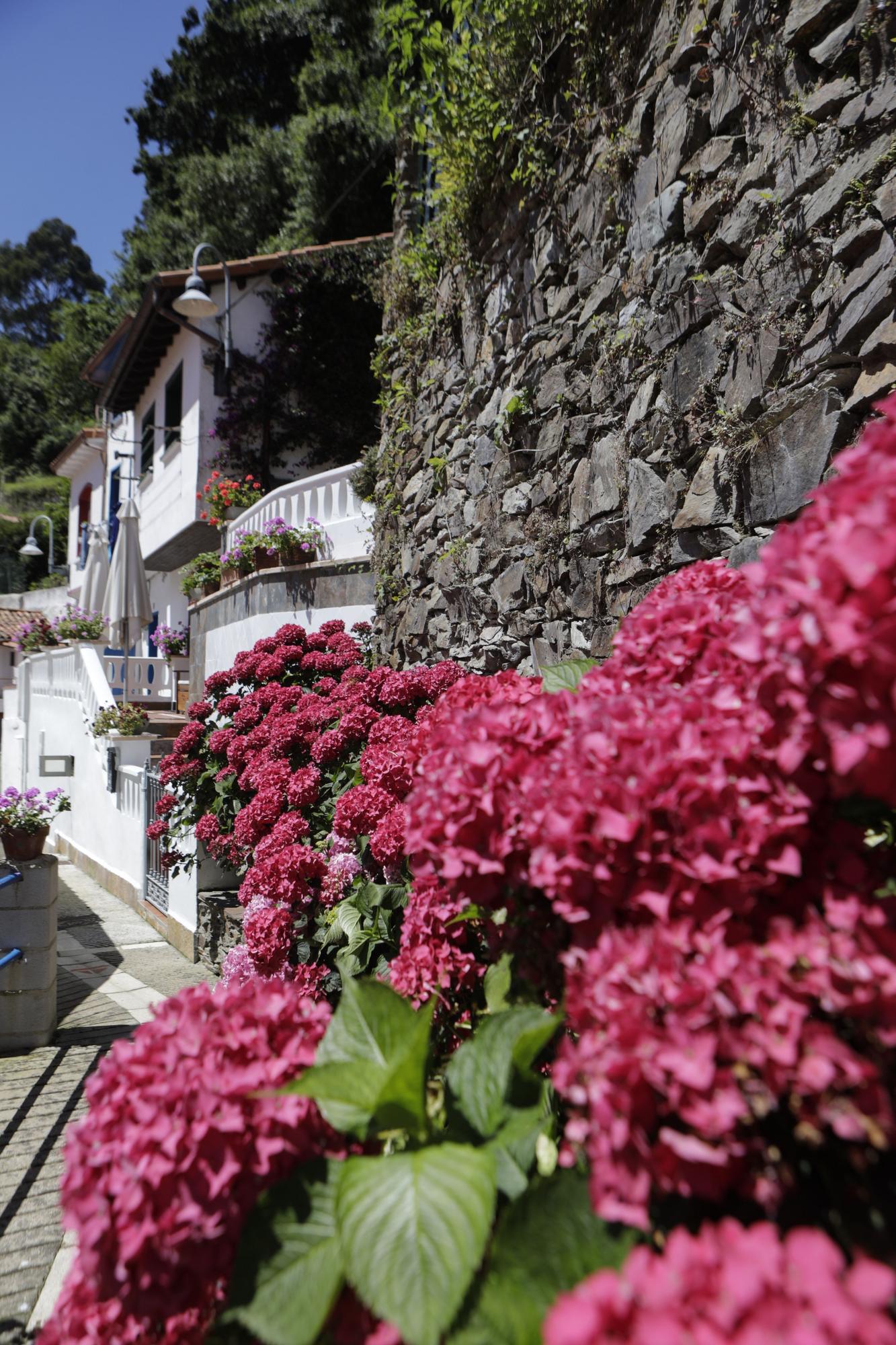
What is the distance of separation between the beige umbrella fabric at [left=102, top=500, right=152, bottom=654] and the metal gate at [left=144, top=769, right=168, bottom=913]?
368 cm

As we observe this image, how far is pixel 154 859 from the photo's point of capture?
7.42 meters

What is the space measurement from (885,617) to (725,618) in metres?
0.41

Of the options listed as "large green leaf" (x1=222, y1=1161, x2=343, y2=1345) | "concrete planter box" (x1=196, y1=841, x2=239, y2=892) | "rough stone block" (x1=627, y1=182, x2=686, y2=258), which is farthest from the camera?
"concrete planter box" (x1=196, y1=841, x2=239, y2=892)

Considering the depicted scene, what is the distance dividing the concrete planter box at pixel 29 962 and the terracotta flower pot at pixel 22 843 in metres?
0.07

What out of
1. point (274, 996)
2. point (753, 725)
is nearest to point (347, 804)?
point (274, 996)

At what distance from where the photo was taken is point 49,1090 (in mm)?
3676

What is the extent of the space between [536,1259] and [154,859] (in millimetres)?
7398

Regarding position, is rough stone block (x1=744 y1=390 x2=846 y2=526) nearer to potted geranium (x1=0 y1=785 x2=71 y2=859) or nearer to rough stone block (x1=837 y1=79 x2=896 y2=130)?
rough stone block (x1=837 y1=79 x2=896 y2=130)

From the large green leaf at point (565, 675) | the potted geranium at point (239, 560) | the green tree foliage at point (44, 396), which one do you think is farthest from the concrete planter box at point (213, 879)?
the green tree foliage at point (44, 396)

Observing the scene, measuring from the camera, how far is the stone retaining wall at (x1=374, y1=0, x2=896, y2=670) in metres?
2.26

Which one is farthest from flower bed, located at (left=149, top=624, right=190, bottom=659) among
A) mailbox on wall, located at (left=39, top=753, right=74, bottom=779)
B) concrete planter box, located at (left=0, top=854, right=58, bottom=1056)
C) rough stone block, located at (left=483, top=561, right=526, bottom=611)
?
rough stone block, located at (left=483, top=561, right=526, bottom=611)

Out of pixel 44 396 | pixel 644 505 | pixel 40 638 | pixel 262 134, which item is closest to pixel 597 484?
pixel 644 505

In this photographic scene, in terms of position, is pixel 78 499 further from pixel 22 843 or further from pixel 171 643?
pixel 22 843

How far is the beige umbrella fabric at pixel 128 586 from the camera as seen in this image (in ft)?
35.4
